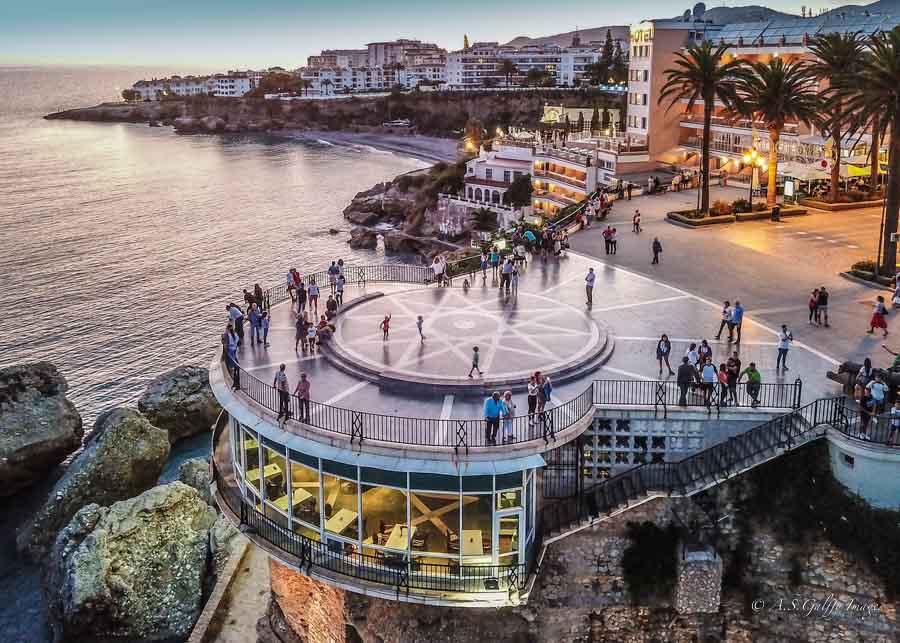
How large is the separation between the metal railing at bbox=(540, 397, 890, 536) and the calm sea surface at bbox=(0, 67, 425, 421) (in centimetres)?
3396

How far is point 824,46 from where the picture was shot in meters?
54.8

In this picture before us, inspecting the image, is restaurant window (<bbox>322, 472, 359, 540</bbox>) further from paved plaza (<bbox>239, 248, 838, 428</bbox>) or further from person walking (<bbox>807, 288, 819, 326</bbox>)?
person walking (<bbox>807, 288, 819, 326</bbox>)

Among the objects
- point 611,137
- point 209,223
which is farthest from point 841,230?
point 209,223

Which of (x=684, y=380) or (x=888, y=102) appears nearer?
(x=684, y=380)

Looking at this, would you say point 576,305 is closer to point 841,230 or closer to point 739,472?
point 739,472

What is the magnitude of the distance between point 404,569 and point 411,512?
130 cm

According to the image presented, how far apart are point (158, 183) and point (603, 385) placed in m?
121

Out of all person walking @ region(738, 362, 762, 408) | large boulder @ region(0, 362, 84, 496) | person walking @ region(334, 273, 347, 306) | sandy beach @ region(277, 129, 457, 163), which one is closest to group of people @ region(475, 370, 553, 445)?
person walking @ region(738, 362, 762, 408)

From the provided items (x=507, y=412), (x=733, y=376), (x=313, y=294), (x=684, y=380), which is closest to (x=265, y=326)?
(x=313, y=294)

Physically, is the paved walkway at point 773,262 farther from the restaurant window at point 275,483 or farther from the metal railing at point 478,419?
the restaurant window at point 275,483

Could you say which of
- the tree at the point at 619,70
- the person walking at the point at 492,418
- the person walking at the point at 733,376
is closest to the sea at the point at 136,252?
the person walking at the point at 492,418

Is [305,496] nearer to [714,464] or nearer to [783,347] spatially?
[714,464]

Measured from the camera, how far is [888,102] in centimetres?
3616

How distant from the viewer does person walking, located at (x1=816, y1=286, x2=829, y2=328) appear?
2958 cm
